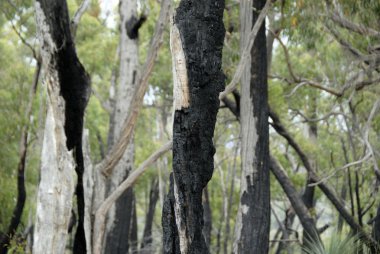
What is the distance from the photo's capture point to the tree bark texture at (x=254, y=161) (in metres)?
10.3

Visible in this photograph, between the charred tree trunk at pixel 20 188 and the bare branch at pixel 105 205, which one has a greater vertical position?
the charred tree trunk at pixel 20 188

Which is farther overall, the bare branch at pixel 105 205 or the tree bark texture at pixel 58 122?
the bare branch at pixel 105 205

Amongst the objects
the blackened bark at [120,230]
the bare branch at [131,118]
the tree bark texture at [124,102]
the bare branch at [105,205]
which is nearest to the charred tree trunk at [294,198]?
the tree bark texture at [124,102]

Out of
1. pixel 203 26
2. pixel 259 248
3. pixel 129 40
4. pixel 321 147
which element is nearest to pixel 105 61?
pixel 321 147

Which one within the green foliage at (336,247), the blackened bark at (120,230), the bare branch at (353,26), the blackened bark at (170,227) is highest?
the bare branch at (353,26)

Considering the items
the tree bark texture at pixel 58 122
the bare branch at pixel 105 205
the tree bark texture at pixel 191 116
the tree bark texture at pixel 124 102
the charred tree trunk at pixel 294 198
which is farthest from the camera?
the tree bark texture at pixel 124 102

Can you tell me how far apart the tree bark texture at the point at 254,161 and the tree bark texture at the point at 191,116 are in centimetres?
537

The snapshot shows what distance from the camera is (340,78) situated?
17.0 m

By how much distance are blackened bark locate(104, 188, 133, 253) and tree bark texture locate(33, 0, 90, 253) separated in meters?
5.84

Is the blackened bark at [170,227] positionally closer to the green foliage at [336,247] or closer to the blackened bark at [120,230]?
the green foliage at [336,247]

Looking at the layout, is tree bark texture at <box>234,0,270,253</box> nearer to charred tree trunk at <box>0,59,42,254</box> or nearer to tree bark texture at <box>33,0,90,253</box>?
tree bark texture at <box>33,0,90,253</box>

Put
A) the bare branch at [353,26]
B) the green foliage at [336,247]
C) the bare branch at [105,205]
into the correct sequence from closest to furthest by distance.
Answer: the bare branch at [105,205] < the green foliage at [336,247] < the bare branch at [353,26]

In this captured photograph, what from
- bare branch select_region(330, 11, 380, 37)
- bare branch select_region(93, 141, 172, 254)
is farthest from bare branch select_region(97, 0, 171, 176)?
bare branch select_region(330, 11, 380, 37)

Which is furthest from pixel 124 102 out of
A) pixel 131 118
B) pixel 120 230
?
pixel 131 118
